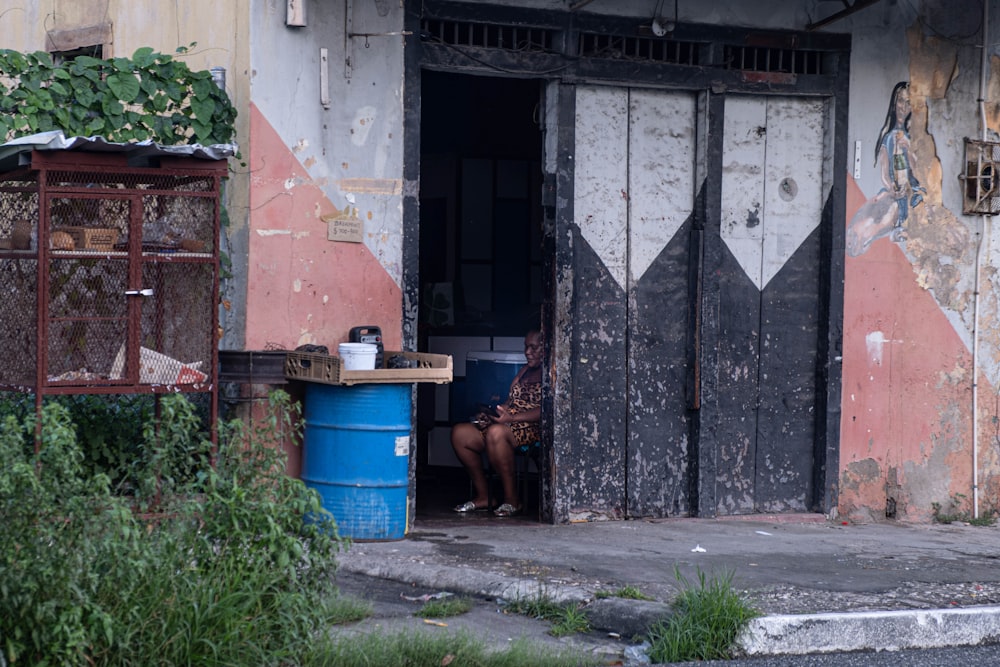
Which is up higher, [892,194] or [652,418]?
[892,194]

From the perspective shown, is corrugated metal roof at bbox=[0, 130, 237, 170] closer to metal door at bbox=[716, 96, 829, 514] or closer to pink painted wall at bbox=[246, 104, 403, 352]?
pink painted wall at bbox=[246, 104, 403, 352]

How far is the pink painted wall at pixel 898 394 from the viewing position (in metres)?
8.95

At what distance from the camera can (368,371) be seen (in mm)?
7172

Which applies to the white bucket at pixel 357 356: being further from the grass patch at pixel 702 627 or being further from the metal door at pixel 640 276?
the grass patch at pixel 702 627

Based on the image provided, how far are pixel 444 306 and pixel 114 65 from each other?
14.7 ft

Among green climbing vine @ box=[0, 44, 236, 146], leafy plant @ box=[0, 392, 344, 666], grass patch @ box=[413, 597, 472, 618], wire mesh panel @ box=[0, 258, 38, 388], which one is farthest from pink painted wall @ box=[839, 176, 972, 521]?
wire mesh panel @ box=[0, 258, 38, 388]

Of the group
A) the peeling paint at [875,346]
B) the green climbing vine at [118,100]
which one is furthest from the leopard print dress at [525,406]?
the green climbing vine at [118,100]

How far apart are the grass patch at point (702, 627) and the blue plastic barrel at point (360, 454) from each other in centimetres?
242

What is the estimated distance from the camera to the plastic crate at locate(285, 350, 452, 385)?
7.13 m

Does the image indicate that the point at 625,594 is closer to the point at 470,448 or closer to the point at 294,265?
the point at 294,265

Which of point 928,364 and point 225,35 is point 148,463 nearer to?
point 225,35

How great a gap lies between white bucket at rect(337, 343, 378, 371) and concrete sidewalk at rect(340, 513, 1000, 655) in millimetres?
1033

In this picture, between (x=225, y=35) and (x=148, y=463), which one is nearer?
(x=148, y=463)

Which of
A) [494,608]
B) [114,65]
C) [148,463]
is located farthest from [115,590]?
[114,65]
